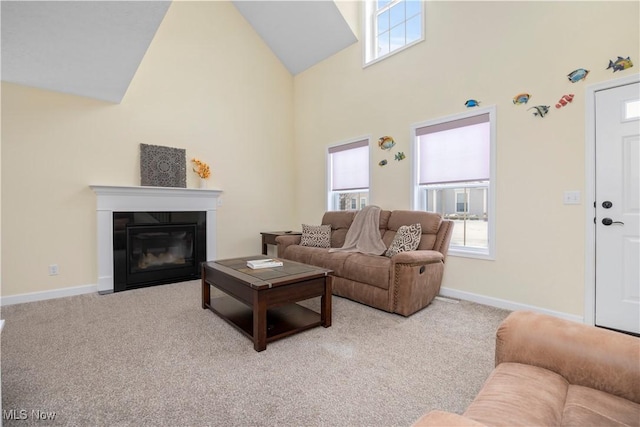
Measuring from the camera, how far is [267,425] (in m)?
1.42

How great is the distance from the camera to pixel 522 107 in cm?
292

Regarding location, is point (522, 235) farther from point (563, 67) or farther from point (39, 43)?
point (39, 43)

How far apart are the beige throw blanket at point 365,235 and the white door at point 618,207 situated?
75.7 inches

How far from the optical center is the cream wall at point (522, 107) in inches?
102

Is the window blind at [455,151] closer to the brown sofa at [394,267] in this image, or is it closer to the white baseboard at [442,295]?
the brown sofa at [394,267]

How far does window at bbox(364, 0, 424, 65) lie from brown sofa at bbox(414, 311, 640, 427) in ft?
11.9

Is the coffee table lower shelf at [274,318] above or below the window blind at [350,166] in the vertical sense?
below

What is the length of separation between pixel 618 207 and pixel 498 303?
1.29 meters

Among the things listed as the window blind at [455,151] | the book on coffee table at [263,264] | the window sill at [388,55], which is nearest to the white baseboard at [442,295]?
the window blind at [455,151]

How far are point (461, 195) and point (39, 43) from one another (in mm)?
4223

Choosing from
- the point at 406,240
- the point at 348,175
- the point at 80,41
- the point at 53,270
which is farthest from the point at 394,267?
the point at 53,270

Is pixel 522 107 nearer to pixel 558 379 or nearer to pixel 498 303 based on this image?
pixel 498 303

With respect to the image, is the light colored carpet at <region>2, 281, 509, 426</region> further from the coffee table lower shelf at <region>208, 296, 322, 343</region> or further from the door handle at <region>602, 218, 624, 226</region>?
the door handle at <region>602, 218, 624, 226</region>

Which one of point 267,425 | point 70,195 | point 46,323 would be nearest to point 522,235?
point 267,425
